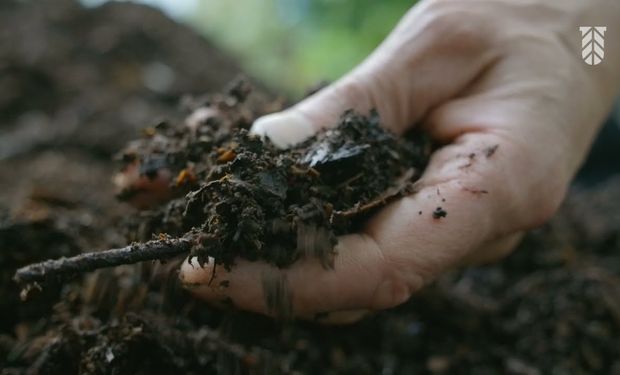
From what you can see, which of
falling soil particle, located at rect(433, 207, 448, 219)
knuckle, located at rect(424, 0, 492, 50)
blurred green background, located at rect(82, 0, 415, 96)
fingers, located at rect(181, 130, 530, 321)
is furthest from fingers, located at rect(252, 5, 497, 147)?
blurred green background, located at rect(82, 0, 415, 96)

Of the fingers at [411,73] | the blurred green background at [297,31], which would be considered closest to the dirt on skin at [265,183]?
the fingers at [411,73]

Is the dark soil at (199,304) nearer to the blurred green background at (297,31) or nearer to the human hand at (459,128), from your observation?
the human hand at (459,128)

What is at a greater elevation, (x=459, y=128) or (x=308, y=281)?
(x=459, y=128)

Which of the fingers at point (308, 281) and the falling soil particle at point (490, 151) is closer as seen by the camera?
the fingers at point (308, 281)

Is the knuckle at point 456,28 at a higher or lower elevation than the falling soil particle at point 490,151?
higher

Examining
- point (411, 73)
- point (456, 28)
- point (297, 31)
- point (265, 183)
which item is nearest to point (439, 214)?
point (265, 183)

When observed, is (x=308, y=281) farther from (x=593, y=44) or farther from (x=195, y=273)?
(x=593, y=44)

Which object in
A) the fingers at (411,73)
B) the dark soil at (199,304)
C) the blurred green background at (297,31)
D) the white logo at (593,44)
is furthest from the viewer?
the blurred green background at (297,31)
